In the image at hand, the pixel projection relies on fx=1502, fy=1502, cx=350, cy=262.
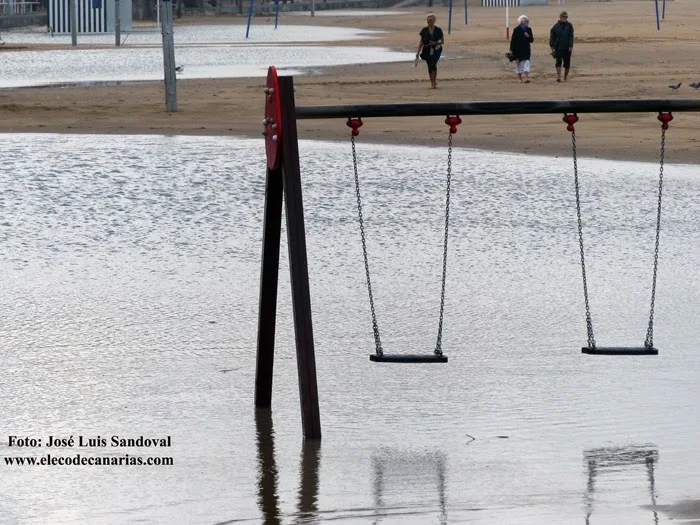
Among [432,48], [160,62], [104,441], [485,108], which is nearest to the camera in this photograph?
[104,441]

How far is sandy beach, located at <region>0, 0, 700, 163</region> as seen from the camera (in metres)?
20.6

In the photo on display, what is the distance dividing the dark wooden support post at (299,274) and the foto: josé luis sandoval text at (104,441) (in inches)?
24.8

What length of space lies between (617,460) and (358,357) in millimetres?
2364

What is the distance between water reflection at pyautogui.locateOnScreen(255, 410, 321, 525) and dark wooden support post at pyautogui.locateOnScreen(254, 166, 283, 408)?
7.1 inches

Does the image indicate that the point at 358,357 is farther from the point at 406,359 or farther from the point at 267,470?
the point at 267,470

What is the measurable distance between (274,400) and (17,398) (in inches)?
48.2

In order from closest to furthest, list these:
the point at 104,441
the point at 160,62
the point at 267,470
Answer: the point at 267,470
the point at 104,441
the point at 160,62

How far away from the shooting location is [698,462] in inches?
240

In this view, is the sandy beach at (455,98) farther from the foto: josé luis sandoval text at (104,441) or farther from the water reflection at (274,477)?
the foto: josé luis sandoval text at (104,441)

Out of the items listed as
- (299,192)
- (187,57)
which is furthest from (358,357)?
(187,57)

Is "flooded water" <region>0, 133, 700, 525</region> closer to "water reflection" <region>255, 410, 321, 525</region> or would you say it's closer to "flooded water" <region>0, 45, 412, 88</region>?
"water reflection" <region>255, 410, 321, 525</region>

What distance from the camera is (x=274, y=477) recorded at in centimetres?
595

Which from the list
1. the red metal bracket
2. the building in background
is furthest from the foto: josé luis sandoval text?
the building in background

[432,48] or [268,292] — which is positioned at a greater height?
[432,48]
